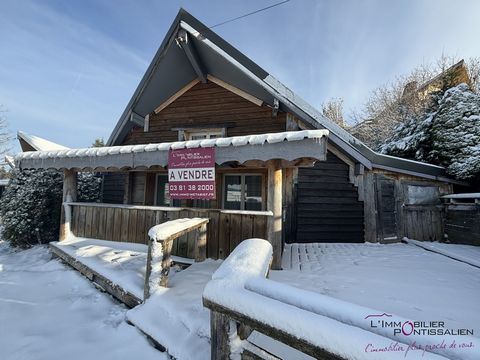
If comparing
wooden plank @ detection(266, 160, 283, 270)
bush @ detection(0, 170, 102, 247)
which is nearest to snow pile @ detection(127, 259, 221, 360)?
wooden plank @ detection(266, 160, 283, 270)

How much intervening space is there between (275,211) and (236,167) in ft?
5.85

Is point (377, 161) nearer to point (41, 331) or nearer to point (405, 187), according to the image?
point (405, 187)

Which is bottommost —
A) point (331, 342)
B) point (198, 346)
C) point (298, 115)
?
point (198, 346)

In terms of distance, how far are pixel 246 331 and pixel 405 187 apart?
873cm

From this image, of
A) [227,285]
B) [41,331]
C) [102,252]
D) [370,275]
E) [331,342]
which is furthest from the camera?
[102,252]

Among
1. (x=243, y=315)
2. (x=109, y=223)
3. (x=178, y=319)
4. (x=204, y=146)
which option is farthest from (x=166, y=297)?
(x=109, y=223)

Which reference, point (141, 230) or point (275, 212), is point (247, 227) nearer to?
point (275, 212)

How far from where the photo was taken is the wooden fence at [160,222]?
498 cm

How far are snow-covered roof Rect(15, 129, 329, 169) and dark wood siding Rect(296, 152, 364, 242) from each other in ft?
12.5

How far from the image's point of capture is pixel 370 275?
4445mm

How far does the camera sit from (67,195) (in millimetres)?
6793

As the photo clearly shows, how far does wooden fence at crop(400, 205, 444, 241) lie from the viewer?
8.27 metres

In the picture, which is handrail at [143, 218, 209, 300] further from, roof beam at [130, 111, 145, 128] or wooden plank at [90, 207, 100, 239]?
roof beam at [130, 111, 145, 128]

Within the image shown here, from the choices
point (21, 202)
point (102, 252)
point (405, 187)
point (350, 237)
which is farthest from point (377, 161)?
point (21, 202)
